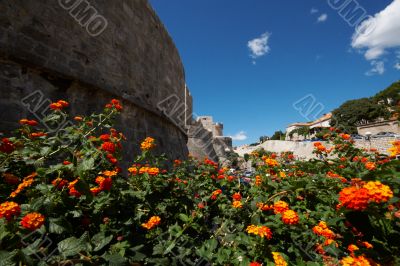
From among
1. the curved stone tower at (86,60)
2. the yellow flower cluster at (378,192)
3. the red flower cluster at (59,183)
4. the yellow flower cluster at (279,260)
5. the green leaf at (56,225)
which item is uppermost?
the curved stone tower at (86,60)

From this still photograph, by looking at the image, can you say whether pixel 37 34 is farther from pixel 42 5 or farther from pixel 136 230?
pixel 136 230

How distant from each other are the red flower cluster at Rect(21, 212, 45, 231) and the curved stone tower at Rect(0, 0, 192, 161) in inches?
108

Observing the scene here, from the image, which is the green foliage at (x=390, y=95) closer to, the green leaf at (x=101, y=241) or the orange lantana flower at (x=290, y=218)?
the orange lantana flower at (x=290, y=218)

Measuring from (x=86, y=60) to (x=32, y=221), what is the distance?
4001mm

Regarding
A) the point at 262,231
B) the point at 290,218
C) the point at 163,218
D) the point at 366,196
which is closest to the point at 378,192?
the point at 366,196

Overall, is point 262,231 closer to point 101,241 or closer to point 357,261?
point 357,261

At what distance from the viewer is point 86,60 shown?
14.1 ft

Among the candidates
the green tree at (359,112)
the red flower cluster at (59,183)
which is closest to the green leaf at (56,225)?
the red flower cluster at (59,183)

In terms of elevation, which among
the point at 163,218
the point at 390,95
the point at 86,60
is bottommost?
the point at 163,218

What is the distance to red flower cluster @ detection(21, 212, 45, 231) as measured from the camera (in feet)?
3.44

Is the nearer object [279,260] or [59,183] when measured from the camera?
[279,260]

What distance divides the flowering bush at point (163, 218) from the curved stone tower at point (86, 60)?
6.59 ft

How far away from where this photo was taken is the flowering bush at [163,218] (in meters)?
1.01

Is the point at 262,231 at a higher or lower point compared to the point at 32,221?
higher
